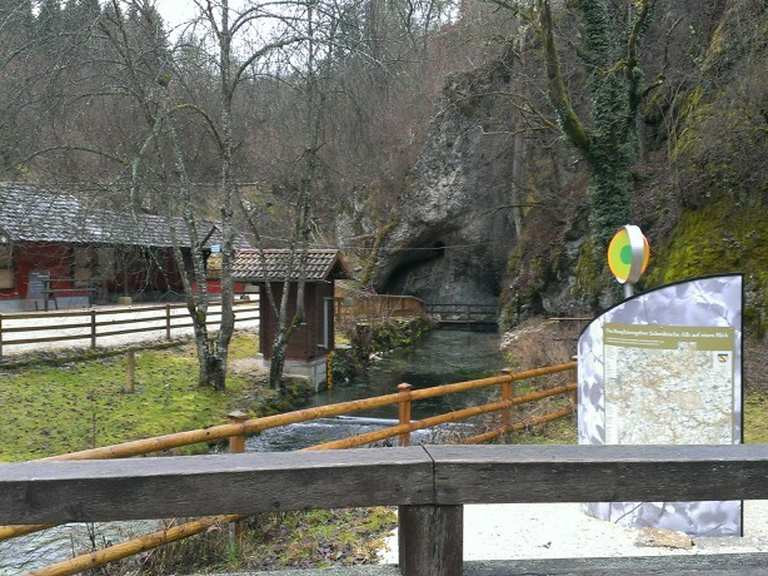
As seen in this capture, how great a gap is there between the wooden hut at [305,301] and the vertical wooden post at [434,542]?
16.0m

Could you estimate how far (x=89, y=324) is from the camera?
16219mm

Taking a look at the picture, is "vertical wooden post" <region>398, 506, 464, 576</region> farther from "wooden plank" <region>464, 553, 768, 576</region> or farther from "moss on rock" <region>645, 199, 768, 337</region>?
"moss on rock" <region>645, 199, 768, 337</region>

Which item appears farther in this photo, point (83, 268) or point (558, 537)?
point (83, 268)

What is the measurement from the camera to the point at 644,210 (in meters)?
17.8

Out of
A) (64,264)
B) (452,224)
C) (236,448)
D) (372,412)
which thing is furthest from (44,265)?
(236,448)

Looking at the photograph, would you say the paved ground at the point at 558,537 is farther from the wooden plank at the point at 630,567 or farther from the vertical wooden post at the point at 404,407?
the wooden plank at the point at 630,567

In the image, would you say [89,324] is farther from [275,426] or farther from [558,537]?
[558,537]

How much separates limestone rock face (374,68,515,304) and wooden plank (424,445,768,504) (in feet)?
96.7

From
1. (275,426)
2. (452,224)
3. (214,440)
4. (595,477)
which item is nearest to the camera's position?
(595,477)

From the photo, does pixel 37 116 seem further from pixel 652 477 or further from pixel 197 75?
pixel 652 477

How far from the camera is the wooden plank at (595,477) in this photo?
71.9 inches

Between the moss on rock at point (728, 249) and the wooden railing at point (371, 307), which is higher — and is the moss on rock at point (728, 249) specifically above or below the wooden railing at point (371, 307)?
above

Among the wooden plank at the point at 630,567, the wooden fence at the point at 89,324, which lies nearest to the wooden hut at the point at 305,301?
the wooden fence at the point at 89,324

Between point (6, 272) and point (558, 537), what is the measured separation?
24.3 meters
